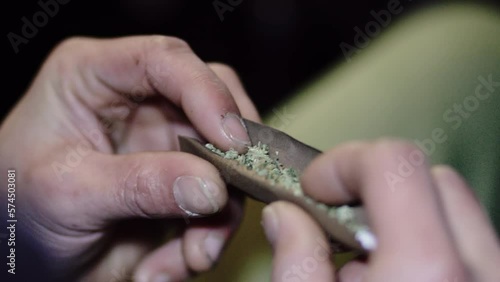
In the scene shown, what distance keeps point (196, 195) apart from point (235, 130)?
60 millimetres

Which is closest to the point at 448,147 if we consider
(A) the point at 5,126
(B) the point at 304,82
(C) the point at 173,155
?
(B) the point at 304,82

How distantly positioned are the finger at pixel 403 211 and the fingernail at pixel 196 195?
132 millimetres

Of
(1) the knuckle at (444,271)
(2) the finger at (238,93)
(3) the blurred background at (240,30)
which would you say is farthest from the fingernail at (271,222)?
(3) the blurred background at (240,30)

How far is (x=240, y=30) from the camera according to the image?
2.85 feet

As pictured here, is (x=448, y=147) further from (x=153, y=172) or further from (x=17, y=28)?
(x=17, y=28)

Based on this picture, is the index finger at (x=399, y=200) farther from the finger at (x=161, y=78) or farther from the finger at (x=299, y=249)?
the finger at (x=161, y=78)

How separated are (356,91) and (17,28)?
456 mm

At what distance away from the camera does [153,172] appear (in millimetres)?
433

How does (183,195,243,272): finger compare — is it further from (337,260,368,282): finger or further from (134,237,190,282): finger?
(337,260,368,282): finger

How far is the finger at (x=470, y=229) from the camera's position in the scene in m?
0.30
